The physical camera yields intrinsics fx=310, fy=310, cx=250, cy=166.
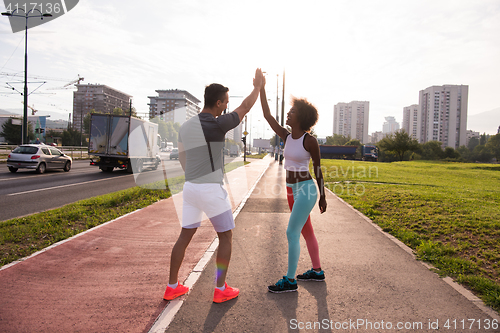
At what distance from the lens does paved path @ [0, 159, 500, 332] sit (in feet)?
8.77

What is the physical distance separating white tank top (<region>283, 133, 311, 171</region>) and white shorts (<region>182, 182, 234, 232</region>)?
2.87 ft

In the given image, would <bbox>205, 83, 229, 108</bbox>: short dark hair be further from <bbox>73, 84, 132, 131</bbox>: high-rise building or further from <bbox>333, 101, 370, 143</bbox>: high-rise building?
<bbox>333, 101, 370, 143</bbox>: high-rise building

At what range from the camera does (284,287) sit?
130 inches

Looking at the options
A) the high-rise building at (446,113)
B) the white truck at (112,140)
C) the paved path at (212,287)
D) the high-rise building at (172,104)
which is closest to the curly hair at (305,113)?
the paved path at (212,287)

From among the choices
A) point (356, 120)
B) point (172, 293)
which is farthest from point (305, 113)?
point (356, 120)

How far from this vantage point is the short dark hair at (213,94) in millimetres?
2824

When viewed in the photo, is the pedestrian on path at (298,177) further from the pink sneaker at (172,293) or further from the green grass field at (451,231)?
the green grass field at (451,231)

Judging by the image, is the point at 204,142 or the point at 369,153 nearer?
the point at 204,142

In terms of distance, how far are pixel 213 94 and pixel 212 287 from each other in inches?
80.9

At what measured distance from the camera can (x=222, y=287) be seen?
9.96 feet

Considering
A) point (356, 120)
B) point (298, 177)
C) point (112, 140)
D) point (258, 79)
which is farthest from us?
point (356, 120)

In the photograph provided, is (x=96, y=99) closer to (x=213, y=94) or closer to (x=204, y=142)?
(x=213, y=94)

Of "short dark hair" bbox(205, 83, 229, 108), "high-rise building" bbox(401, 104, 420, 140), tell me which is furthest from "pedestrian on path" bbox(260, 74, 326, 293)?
"high-rise building" bbox(401, 104, 420, 140)

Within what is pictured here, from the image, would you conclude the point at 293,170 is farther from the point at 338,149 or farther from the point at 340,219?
the point at 338,149
